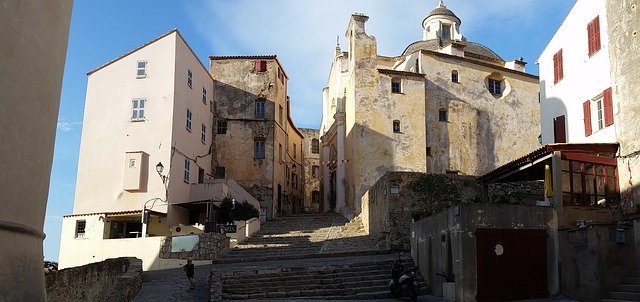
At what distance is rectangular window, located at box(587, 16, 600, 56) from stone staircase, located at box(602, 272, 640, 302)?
10006mm

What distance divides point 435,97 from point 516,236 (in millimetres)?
26168

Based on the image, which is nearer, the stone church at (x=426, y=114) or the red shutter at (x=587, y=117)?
the red shutter at (x=587, y=117)

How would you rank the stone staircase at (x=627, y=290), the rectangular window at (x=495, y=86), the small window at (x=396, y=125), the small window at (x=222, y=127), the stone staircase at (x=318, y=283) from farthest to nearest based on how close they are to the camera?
1. the rectangular window at (x=495, y=86)
2. the small window at (x=222, y=127)
3. the small window at (x=396, y=125)
4. the stone staircase at (x=318, y=283)
5. the stone staircase at (x=627, y=290)

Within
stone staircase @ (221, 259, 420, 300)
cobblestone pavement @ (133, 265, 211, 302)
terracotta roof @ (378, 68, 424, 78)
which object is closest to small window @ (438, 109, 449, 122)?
terracotta roof @ (378, 68, 424, 78)

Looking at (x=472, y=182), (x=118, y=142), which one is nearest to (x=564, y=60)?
(x=472, y=182)

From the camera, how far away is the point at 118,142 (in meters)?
Result: 32.8

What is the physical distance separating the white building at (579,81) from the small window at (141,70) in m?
21.5

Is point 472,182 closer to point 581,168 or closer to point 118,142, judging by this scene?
point 581,168

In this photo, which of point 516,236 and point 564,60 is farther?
point 564,60

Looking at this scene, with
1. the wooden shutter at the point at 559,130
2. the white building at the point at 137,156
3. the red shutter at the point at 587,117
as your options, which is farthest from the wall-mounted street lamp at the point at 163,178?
the red shutter at the point at 587,117

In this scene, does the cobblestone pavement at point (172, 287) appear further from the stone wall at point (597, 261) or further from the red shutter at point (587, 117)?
the red shutter at point (587, 117)

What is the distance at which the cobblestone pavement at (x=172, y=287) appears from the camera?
58.0 ft

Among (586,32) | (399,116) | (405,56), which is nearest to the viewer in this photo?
(586,32)

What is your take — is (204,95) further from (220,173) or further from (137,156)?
(137,156)
